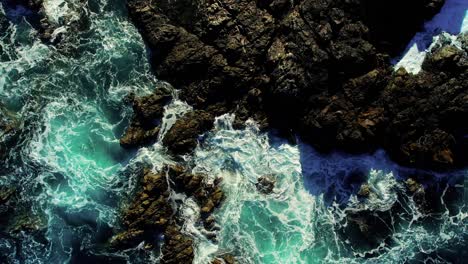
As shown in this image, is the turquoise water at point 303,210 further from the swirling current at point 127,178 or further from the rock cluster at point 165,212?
the rock cluster at point 165,212

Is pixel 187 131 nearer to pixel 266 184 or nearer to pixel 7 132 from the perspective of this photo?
pixel 266 184

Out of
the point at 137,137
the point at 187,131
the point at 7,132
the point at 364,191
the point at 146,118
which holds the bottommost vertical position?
the point at 7,132

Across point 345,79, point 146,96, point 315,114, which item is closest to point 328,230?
point 315,114

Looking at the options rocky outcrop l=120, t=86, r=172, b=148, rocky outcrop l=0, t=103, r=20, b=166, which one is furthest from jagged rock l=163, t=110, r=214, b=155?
Answer: rocky outcrop l=0, t=103, r=20, b=166

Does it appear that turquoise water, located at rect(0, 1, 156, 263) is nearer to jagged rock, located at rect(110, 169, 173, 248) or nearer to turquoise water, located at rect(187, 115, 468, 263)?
jagged rock, located at rect(110, 169, 173, 248)

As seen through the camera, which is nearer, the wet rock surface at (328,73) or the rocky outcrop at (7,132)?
the wet rock surface at (328,73)

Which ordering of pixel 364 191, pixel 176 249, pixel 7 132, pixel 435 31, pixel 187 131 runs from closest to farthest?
pixel 435 31
pixel 364 191
pixel 176 249
pixel 187 131
pixel 7 132

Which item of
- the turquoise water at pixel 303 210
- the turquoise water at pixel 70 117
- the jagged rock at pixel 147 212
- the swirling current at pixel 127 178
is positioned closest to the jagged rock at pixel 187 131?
the swirling current at pixel 127 178

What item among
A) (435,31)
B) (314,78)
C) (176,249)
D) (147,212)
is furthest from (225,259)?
(435,31)
